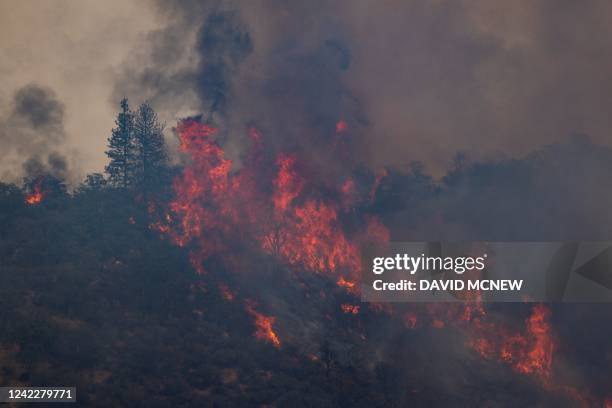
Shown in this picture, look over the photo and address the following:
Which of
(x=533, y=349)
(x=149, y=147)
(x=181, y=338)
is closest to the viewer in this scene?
(x=181, y=338)

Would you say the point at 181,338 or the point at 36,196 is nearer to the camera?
the point at 181,338

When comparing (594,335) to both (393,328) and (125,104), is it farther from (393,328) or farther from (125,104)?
(125,104)

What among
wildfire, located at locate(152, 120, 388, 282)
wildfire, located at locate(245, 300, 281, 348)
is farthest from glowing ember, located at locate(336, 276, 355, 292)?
wildfire, located at locate(245, 300, 281, 348)

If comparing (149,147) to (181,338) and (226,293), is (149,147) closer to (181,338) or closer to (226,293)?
(226,293)

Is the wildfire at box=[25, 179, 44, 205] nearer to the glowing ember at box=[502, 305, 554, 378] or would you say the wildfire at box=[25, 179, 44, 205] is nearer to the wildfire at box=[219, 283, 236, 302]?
the wildfire at box=[219, 283, 236, 302]

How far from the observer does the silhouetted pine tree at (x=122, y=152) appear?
6394 cm

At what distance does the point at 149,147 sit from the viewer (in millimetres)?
62656

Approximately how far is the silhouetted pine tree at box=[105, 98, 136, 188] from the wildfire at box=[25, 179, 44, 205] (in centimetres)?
731

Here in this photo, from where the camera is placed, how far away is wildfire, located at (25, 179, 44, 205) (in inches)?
2265

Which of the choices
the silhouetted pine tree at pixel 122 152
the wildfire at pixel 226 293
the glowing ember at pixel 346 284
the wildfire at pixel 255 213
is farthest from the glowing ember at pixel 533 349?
the silhouetted pine tree at pixel 122 152

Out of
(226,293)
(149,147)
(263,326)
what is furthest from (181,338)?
(149,147)

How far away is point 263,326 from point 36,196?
31251 mm

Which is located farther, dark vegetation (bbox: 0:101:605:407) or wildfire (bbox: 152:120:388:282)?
wildfire (bbox: 152:120:388:282)

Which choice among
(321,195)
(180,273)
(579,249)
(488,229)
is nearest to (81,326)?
(180,273)
